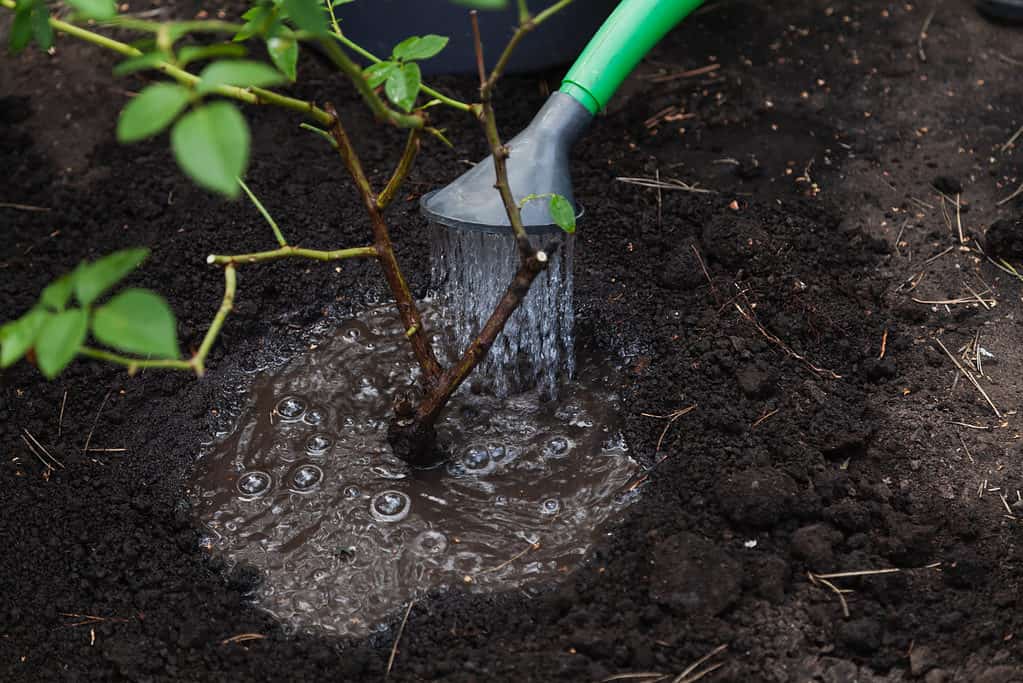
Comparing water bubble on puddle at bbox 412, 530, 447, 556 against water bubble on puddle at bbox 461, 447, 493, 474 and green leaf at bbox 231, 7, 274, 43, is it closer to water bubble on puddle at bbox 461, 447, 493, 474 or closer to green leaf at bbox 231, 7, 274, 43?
water bubble on puddle at bbox 461, 447, 493, 474

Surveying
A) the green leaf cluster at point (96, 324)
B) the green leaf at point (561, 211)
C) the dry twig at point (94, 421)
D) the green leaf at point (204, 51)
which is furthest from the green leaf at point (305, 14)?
the dry twig at point (94, 421)

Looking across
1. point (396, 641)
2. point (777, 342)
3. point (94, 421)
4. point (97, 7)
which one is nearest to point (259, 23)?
point (97, 7)

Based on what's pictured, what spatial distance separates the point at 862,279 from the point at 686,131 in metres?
0.59

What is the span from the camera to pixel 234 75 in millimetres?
909

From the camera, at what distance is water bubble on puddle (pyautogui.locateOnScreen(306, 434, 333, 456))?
189cm

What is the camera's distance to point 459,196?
1.75m

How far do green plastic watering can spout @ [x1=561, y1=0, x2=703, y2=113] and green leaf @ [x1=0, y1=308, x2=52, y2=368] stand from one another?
112cm

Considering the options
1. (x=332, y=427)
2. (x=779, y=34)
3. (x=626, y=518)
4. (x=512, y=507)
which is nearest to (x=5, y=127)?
(x=332, y=427)

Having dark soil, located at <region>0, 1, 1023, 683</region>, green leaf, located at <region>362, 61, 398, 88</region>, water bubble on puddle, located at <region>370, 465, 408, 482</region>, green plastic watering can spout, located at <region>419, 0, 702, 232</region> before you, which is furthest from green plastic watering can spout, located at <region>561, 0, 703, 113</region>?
water bubble on puddle, located at <region>370, 465, 408, 482</region>

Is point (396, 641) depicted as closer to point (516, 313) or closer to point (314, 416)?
point (314, 416)

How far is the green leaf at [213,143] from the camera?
2.72 ft

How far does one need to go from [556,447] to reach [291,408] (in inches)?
21.3

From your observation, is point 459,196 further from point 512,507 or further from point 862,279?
point 862,279

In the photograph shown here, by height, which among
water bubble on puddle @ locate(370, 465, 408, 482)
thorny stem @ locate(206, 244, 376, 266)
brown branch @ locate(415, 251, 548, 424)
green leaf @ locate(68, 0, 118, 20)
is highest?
green leaf @ locate(68, 0, 118, 20)
